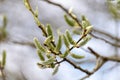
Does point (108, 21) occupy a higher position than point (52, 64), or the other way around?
point (52, 64)

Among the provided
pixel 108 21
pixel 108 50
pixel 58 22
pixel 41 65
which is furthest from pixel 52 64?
pixel 58 22

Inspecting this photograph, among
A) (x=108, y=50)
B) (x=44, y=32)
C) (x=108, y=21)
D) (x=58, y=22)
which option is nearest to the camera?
(x=44, y=32)

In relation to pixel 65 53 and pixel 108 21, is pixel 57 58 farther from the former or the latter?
pixel 108 21

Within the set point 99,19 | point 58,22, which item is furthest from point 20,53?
point 99,19

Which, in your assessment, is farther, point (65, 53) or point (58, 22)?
point (58, 22)


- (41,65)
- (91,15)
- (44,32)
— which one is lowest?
(91,15)

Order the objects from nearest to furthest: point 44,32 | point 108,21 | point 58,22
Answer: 1. point 44,32
2. point 108,21
3. point 58,22

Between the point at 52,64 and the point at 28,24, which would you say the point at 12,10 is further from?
the point at 52,64

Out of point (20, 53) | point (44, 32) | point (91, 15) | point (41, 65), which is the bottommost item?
point (20, 53)

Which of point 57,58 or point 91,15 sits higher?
point 57,58
